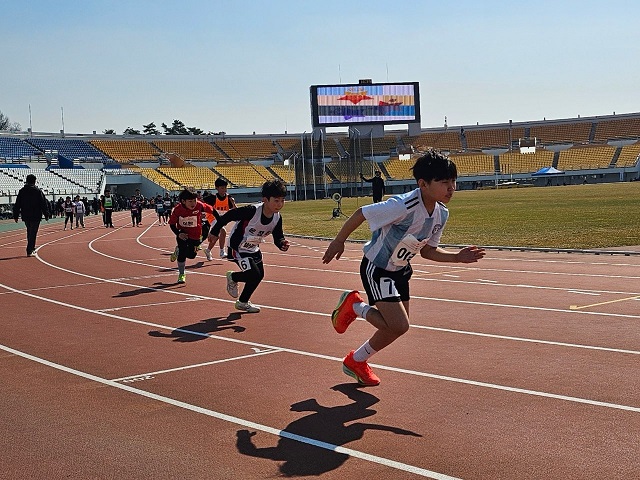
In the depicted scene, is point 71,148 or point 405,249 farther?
point 71,148

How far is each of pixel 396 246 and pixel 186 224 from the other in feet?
29.6

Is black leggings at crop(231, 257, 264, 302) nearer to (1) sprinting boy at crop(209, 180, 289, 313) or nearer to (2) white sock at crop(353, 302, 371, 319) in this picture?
(1) sprinting boy at crop(209, 180, 289, 313)

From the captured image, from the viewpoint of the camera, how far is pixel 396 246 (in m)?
6.47

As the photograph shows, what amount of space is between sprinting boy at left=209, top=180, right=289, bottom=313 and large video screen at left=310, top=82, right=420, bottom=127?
236ft

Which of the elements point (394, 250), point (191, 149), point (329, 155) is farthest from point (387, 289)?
point (191, 149)

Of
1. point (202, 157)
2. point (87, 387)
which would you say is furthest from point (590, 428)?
point (202, 157)

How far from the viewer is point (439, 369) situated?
737 cm

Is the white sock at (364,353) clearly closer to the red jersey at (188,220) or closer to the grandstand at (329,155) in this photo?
the red jersey at (188,220)

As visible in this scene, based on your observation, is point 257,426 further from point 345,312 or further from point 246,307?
point 246,307

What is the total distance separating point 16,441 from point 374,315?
2.86 meters

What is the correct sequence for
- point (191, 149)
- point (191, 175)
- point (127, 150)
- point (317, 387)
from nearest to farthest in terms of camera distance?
1. point (317, 387)
2. point (191, 175)
3. point (127, 150)
4. point (191, 149)

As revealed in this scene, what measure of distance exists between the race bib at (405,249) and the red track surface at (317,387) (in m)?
1.09

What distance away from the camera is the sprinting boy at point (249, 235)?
10.9 meters

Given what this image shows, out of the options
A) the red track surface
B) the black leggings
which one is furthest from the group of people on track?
the black leggings
